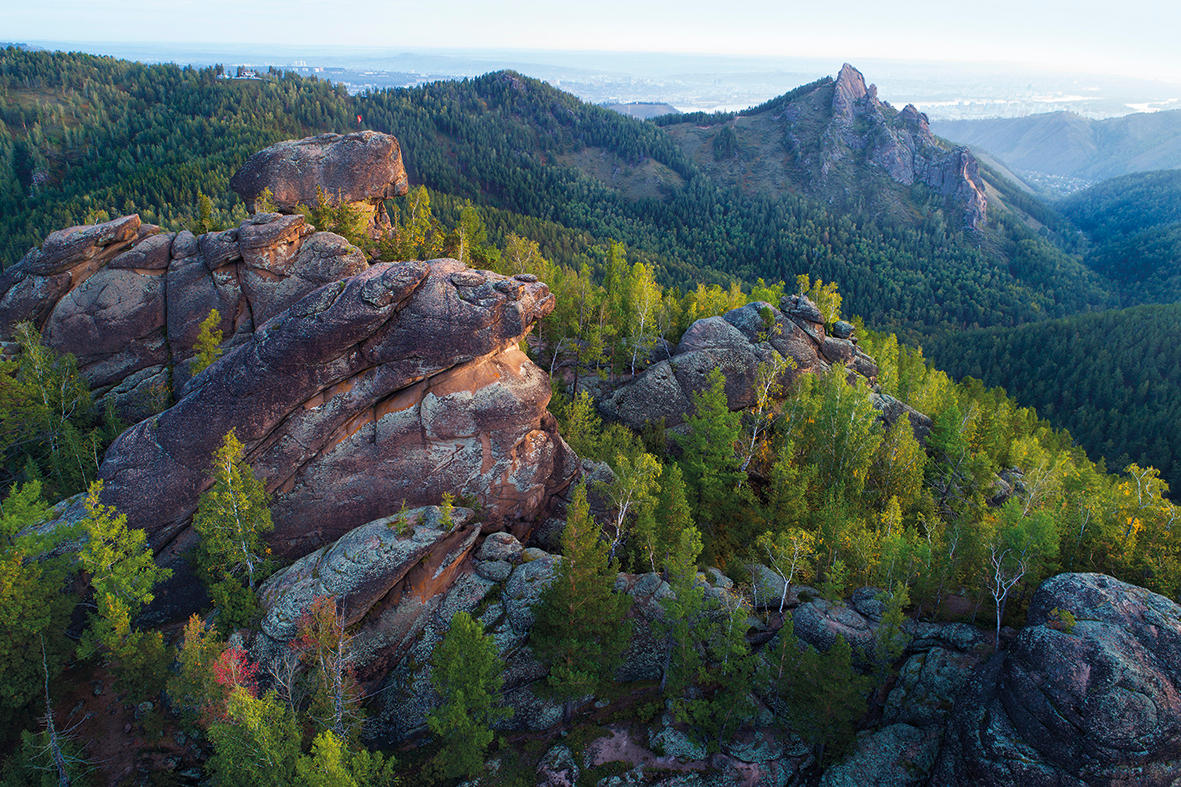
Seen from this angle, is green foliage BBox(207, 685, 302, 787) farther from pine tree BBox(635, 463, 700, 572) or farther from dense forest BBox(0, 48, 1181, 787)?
pine tree BBox(635, 463, 700, 572)

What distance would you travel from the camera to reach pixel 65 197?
A: 17212 cm

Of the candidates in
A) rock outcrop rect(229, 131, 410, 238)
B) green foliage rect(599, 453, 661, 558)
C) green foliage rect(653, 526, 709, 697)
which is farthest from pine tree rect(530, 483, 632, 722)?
rock outcrop rect(229, 131, 410, 238)

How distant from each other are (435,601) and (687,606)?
15546 mm

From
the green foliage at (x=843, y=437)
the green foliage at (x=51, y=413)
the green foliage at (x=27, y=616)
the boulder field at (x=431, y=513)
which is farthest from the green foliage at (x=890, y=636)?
the green foliage at (x=51, y=413)

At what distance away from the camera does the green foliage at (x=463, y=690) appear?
2598 cm

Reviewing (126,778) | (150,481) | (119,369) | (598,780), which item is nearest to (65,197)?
(119,369)

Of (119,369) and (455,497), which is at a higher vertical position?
(119,369)

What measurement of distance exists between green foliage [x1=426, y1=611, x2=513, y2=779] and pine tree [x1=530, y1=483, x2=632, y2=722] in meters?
3.69

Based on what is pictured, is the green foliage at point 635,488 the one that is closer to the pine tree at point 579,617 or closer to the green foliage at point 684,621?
the green foliage at point 684,621

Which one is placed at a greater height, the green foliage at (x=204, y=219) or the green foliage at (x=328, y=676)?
the green foliage at (x=204, y=219)

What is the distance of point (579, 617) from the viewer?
28.9 meters

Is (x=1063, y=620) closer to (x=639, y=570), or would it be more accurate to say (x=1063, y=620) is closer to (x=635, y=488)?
(x=635, y=488)

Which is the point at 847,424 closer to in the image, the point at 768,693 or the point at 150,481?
the point at 768,693

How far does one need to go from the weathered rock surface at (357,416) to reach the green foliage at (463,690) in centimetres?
1179
